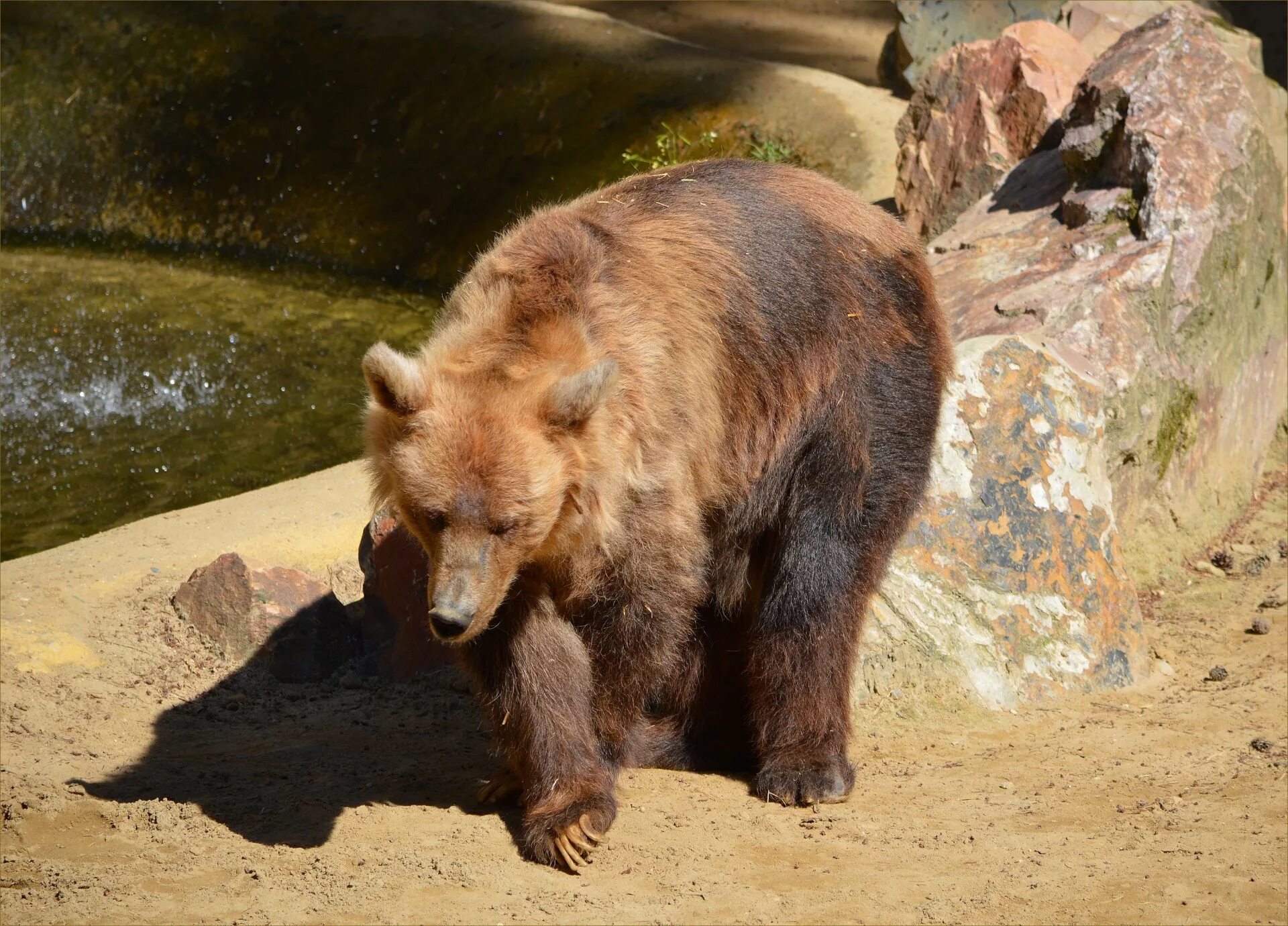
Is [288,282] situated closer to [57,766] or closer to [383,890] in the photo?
[57,766]

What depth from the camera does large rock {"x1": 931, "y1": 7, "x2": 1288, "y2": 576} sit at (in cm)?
671

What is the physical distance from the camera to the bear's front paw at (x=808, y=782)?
4.79m

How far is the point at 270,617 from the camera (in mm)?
6195

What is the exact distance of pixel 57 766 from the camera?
5.08 metres

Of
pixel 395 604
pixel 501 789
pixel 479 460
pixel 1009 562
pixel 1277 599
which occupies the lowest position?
pixel 395 604

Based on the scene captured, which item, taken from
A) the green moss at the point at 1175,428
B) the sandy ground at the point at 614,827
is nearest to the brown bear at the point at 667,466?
the sandy ground at the point at 614,827

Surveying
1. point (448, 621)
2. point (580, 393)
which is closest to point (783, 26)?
point (580, 393)

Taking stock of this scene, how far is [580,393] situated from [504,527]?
440 millimetres

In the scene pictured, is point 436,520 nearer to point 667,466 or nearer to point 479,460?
point 479,460

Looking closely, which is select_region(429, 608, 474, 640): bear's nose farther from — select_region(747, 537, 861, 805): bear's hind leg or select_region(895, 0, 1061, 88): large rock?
select_region(895, 0, 1061, 88): large rock

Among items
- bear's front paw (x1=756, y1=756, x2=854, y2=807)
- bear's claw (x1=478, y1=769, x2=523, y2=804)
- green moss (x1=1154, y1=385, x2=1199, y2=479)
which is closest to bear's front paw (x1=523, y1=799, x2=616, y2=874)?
bear's claw (x1=478, y1=769, x2=523, y2=804)

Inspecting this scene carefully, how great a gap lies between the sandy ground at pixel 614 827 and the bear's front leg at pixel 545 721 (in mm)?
115

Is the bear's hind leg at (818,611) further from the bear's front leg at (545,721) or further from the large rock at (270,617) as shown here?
the large rock at (270,617)

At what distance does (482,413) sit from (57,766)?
253 cm
